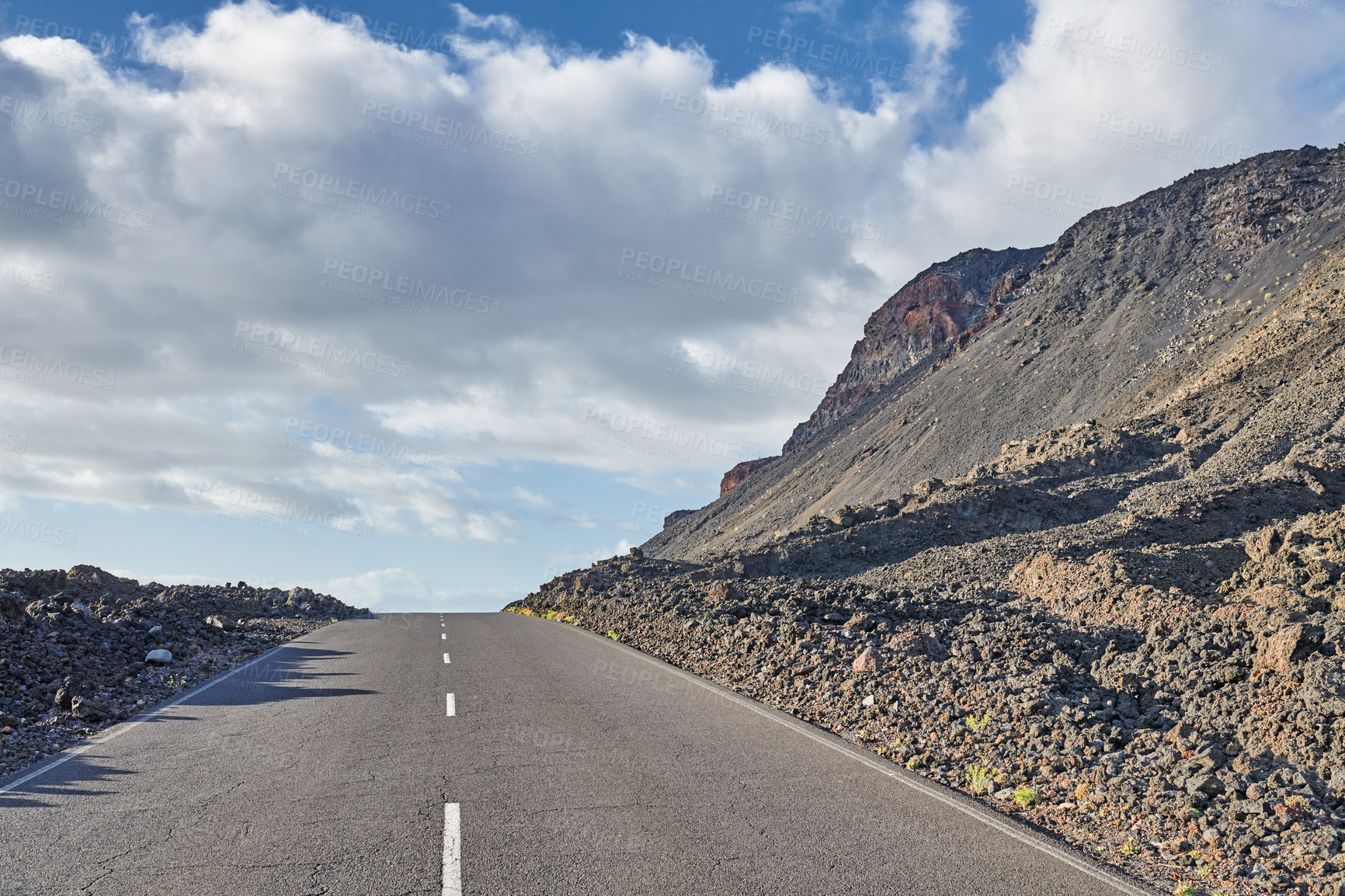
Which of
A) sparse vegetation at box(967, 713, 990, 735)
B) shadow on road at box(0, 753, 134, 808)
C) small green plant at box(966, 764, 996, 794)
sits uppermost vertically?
shadow on road at box(0, 753, 134, 808)

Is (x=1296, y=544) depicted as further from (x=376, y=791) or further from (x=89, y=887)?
(x=89, y=887)

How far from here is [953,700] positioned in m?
10.5

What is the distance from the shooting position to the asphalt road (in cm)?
539

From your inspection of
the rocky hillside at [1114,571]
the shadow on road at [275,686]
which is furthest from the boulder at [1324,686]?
the shadow on road at [275,686]

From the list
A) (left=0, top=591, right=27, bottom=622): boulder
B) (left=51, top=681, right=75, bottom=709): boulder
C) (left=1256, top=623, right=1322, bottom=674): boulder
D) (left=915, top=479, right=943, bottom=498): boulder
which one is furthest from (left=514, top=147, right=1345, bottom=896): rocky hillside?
(left=0, top=591, right=27, bottom=622): boulder

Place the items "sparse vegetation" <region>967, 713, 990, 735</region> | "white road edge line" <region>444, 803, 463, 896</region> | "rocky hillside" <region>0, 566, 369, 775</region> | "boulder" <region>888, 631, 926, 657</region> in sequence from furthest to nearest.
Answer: "boulder" <region>888, 631, 926, 657</region>, "rocky hillside" <region>0, 566, 369, 775</region>, "sparse vegetation" <region>967, 713, 990, 735</region>, "white road edge line" <region>444, 803, 463, 896</region>

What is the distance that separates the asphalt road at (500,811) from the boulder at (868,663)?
1990 mm

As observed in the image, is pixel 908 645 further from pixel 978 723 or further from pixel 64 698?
pixel 64 698

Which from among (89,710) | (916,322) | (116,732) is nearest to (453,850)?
(116,732)

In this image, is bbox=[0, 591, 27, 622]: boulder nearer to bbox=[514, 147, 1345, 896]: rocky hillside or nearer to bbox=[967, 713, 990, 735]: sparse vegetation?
bbox=[514, 147, 1345, 896]: rocky hillside

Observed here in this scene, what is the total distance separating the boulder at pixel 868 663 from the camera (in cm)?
1198

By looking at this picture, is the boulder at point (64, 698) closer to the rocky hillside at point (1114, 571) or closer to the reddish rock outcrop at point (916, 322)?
the rocky hillside at point (1114, 571)

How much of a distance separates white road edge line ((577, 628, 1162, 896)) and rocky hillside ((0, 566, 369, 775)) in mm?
7995

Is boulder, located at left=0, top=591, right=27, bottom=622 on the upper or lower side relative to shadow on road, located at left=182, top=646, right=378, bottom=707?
upper
